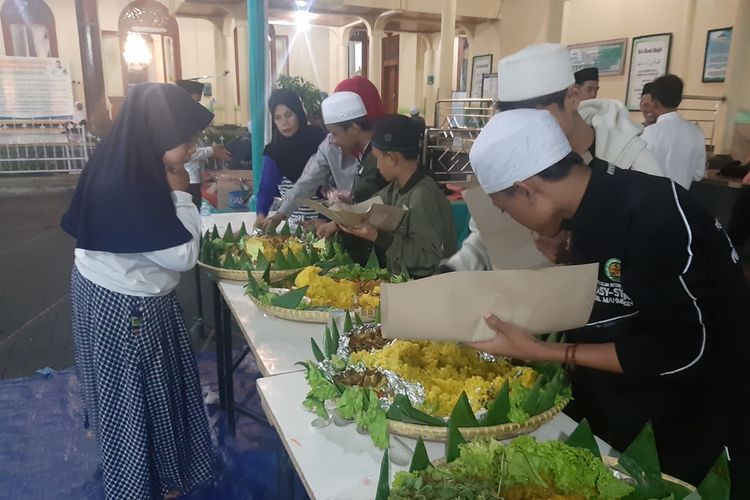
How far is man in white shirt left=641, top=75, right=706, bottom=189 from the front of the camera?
398cm

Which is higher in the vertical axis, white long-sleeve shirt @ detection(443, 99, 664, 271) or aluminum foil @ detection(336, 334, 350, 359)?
white long-sleeve shirt @ detection(443, 99, 664, 271)

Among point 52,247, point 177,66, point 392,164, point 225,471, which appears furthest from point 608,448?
point 177,66

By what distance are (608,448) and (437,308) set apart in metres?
0.46

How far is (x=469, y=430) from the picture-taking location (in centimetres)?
109

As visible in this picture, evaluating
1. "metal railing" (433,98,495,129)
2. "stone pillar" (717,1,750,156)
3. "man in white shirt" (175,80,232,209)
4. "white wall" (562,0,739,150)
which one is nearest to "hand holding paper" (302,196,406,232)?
"man in white shirt" (175,80,232,209)

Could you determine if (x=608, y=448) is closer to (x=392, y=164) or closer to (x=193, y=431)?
(x=392, y=164)

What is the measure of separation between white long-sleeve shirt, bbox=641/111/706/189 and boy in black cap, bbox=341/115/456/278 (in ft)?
8.24

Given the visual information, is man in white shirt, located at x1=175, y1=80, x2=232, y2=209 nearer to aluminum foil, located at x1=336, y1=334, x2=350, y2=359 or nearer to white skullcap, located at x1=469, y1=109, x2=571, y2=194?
aluminum foil, located at x1=336, y1=334, x2=350, y2=359

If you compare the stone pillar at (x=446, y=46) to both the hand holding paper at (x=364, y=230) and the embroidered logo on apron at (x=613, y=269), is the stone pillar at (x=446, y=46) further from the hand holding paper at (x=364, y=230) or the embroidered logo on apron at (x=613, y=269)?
the embroidered logo on apron at (x=613, y=269)

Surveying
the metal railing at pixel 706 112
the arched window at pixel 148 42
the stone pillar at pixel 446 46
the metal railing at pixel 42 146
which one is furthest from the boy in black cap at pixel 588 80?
the arched window at pixel 148 42

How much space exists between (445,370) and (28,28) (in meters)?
12.3

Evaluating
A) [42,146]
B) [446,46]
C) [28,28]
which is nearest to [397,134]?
[446,46]

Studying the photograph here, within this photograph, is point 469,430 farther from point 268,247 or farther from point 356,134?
point 356,134

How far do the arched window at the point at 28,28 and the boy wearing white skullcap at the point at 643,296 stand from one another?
12.2 meters
